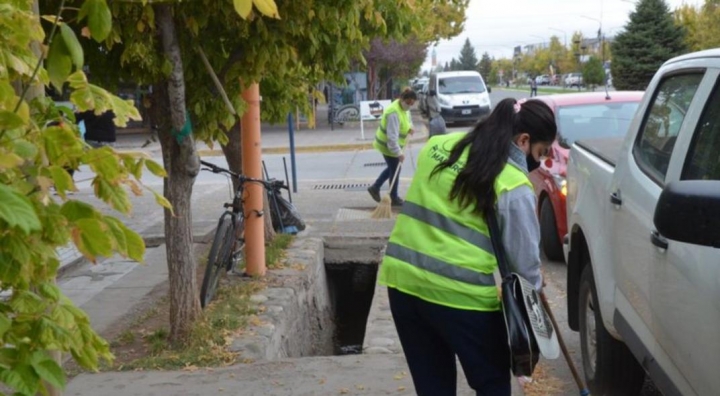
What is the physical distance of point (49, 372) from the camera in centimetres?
222

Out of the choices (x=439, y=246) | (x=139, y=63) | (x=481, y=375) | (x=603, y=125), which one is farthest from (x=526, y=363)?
(x=603, y=125)

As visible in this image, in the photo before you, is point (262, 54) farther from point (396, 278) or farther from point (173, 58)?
point (396, 278)

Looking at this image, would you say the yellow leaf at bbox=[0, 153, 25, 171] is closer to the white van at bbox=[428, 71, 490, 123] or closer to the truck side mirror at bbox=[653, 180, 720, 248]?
the truck side mirror at bbox=[653, 180, 720, 248]

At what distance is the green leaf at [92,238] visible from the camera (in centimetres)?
211

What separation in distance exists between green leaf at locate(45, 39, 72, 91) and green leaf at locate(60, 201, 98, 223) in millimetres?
395

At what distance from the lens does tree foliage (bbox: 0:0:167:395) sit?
212 cm

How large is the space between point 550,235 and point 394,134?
12.3 feet

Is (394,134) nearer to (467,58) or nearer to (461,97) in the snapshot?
(461,97)

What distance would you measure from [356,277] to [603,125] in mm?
3213

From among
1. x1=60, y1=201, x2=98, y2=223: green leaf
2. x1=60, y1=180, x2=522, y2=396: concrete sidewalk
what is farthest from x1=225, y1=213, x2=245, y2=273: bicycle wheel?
x1=60, y1=201, x2=98, y2=223: green leaf

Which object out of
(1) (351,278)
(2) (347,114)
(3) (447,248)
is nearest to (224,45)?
(3) (447,248)

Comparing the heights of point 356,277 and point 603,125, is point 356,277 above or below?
below

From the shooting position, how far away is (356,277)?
34.9ft

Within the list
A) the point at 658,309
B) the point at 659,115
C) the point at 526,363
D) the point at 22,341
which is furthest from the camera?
the point at 659,115
